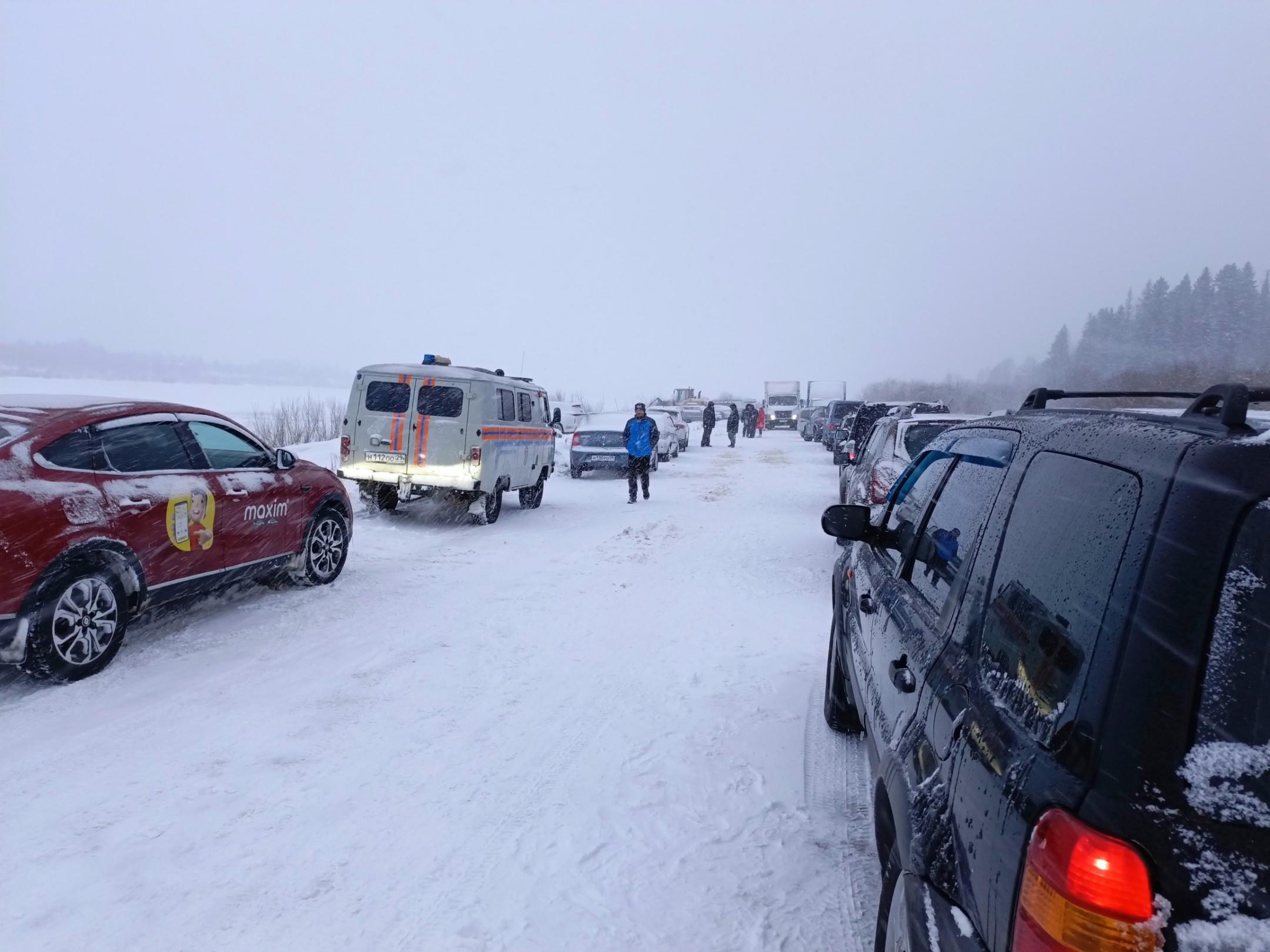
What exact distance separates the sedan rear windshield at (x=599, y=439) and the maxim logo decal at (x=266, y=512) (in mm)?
11878

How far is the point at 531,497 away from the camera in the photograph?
13.4m

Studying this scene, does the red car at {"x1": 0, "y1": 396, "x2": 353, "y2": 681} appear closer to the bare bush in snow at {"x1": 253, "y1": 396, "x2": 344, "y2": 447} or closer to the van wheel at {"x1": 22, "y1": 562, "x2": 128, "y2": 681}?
the van wheel at {"x1": 22, "y1": 562, "x2": 128, "y2": 681}

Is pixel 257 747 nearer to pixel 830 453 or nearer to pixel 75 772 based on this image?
pixel 75 772

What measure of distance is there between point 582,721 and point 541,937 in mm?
1798

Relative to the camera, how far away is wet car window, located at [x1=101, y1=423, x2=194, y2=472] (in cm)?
509

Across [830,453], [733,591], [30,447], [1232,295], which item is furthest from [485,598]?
[1232,295]

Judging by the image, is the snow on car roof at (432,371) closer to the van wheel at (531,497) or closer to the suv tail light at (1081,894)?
the van wheel at (531,497)

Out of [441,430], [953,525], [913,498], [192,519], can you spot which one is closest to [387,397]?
[441,430]

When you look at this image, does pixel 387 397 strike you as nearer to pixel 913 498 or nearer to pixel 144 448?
pixel 144 448

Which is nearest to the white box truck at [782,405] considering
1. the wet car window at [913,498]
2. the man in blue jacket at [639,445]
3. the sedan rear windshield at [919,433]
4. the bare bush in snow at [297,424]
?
the bare bush in snow at [297,424]

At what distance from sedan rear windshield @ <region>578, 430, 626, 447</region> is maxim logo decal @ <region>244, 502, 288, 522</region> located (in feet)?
39.0

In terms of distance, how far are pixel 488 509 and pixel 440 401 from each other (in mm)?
1779

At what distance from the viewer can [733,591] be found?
764cm

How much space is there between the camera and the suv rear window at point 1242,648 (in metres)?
1.22
